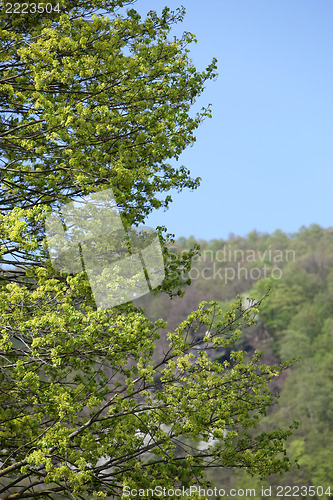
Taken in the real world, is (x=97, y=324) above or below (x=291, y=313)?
below

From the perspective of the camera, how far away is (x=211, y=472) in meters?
50.4

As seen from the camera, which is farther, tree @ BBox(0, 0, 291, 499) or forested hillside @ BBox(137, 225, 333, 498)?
forested hillside @ BBox(137, 225, 333, 498)

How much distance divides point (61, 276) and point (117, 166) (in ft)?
5.45

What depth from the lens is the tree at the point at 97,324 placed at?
606 cm

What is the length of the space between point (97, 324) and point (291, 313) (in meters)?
84.5

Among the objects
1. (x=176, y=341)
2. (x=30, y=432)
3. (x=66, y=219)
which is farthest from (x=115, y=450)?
(x=66, y=219)

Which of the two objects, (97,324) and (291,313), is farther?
(291,313)

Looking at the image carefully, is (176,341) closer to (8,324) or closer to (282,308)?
(8,324)

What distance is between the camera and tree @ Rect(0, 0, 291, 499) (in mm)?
6062

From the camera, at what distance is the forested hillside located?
5309 centimetres

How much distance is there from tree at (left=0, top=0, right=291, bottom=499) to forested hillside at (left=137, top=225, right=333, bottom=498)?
23.5 metres

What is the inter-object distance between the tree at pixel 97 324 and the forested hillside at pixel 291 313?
2349 cm

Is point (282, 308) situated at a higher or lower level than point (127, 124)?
higher

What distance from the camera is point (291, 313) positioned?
3442 inches
